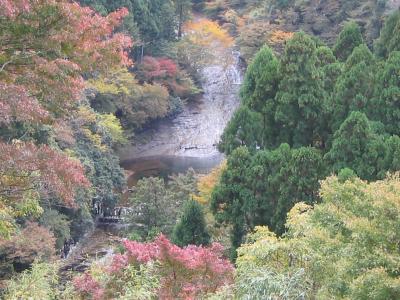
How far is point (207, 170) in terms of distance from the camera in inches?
1157

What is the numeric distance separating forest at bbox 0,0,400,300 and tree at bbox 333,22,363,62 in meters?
0.07

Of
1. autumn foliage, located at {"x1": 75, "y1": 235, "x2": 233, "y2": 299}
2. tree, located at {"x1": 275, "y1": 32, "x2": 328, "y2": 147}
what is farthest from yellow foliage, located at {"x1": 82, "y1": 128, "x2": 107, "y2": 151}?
autumn foliage, located at {"x1": 75, "y1": 235, "x2": 233, "y2": 299}

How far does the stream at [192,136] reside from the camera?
30422mm

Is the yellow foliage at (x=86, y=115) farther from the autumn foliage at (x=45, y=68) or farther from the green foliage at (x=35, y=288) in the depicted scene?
the autumn foliage at (x=45, y=68)

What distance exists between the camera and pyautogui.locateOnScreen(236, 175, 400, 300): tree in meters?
A: 5.89

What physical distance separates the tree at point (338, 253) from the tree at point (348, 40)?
10.3 m

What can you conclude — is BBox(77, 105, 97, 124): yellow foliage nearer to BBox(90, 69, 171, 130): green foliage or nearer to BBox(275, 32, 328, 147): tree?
BBox(90, 69, 171, 130): green foliage

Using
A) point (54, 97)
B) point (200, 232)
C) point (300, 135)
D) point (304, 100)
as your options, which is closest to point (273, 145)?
point (300, 135)

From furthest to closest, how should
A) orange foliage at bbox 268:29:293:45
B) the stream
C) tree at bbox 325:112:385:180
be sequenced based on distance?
orange foliage at bbox 268:29:293:45
the stream
tree at bbox 325:112:385:180

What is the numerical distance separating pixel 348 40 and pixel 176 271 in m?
12.4

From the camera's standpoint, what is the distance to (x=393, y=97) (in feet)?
44.1

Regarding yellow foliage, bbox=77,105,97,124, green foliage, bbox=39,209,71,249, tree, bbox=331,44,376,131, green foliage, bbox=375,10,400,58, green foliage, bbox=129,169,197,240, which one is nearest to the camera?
tree, bbox=331,44,376,131

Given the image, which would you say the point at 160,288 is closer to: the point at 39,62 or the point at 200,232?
the point at 39,62

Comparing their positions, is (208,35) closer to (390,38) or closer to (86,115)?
(86,115)
